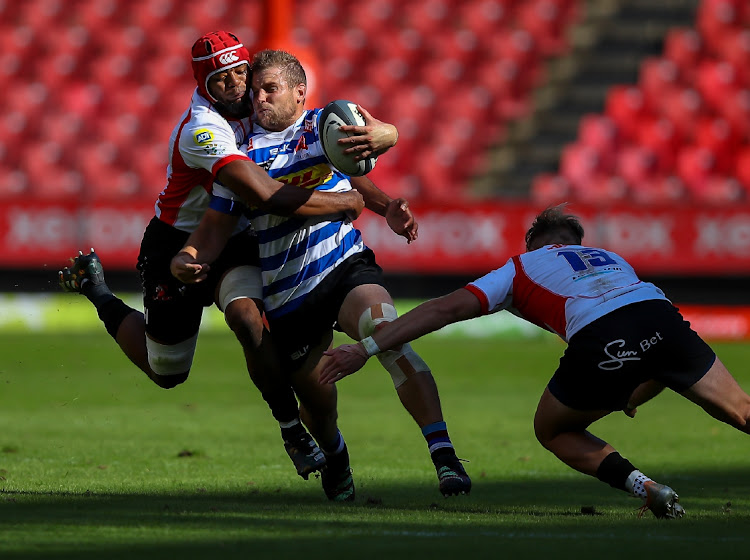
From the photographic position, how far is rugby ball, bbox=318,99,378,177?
5922 mm

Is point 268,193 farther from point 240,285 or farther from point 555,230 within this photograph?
point 555,230

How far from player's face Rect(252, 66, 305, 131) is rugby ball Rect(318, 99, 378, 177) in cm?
21

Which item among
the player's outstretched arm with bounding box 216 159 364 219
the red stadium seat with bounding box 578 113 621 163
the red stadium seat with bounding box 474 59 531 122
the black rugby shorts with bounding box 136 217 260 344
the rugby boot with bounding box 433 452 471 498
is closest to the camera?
the rugby boot with bounding box 433 452 471 498

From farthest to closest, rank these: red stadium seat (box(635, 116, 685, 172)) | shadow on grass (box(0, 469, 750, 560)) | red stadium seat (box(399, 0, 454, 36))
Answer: red stadium seat (box(399, 0, 454, 36)), red stadium seat (box(635, 116, 685, 172)), shadow on grass (box(0, 469, 750, 560))

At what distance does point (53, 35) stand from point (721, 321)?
37.5 feet

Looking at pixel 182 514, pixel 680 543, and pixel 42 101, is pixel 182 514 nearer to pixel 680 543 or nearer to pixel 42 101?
pixel 680 543

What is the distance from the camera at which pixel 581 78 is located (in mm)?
19828

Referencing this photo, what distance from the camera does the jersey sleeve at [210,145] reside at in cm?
591

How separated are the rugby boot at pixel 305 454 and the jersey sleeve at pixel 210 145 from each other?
4.27ft

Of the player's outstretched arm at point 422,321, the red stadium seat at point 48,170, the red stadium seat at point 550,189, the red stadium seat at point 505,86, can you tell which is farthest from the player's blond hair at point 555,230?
the red stadium seat at point 505,86

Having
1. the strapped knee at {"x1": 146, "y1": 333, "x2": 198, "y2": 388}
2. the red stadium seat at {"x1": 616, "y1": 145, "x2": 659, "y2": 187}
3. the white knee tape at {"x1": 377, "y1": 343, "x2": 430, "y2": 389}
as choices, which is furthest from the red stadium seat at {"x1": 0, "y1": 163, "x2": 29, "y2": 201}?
the white knee tape at {"x1": 377, "y1": 343, "x2": 430, "y2": 389}

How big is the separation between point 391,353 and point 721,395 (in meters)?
1.50

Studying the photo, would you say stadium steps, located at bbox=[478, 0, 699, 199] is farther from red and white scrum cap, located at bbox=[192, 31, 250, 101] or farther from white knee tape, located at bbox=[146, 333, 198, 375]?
red and white scrum cap, located at bbox=[192, 31, 250, 101]

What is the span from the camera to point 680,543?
451 centimetres
